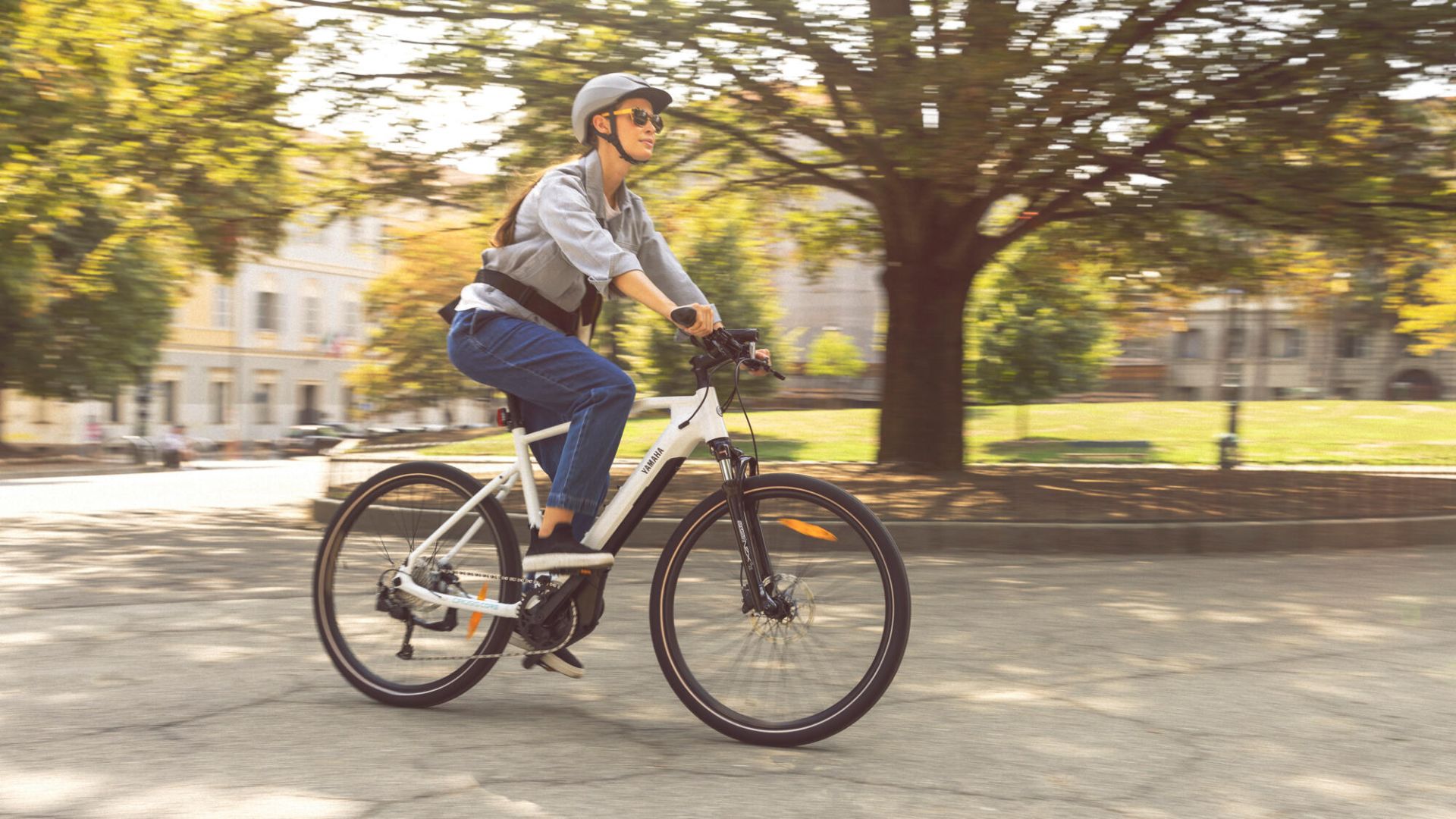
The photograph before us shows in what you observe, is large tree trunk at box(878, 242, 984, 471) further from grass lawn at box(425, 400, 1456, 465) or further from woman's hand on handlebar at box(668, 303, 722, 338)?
woman's hand on handlebar at box(668, 303, 722, 338)

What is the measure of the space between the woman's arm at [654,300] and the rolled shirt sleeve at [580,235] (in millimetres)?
27

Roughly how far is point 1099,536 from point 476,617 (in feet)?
20.3

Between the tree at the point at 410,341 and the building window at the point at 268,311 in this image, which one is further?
the building window at the point at 268,311

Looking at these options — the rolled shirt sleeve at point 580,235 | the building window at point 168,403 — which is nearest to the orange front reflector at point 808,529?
the rolled shirt sleeve at point 580,235

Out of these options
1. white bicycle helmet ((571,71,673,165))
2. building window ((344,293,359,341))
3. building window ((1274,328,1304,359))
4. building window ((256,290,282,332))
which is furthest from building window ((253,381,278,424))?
white bicycle helmet ((571,71,673,165))

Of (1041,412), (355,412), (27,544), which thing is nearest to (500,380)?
(27,544)

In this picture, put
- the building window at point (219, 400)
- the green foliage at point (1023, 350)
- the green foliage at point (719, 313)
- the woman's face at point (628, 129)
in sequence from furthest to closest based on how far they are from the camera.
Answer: the building window at point (219, 400)
the green foliage at point (1023, 350)
the green foliage at point (719, 313)
the woman's face at point (628, 129)

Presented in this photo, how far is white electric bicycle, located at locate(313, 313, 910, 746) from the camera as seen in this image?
3.91 m

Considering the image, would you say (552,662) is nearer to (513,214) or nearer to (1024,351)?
(513,214)

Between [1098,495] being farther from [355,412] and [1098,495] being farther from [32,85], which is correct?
[355,412]

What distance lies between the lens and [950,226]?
13.1m

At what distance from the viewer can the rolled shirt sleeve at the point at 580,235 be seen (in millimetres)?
4074

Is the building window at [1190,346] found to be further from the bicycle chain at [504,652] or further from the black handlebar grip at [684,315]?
the black handlebar grip at [684,315]

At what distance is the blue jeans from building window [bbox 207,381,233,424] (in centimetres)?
5593
